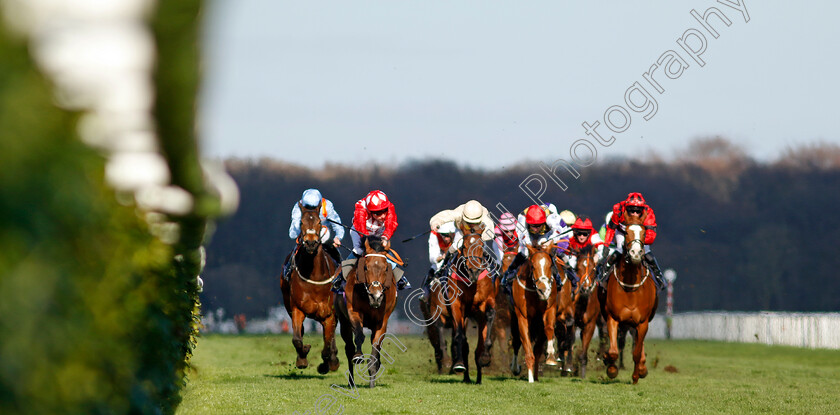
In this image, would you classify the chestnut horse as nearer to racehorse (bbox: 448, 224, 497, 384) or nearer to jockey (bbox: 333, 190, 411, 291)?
racehorse (bbox: 448, 224, 497, 384)

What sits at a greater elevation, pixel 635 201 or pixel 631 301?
pixel 635 201

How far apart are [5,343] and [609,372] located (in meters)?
11.6

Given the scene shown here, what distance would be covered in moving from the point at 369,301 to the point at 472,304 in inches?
71.8

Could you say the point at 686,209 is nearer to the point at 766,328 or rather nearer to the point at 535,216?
the point at 766,328

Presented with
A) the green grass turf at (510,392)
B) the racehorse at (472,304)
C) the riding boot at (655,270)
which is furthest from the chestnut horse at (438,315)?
the riding boot at (655,270)

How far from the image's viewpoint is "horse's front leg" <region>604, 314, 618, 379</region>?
1265cm

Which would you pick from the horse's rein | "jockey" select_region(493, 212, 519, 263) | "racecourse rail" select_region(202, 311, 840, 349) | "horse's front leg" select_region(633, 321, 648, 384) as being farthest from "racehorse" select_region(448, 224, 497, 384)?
"racecourse rail" select_region(202, 311, 840, 349)

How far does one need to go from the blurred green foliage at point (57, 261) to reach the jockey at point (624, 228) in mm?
9627

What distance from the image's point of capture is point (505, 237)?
1515 cm

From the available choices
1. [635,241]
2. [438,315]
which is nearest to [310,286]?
[438,315]

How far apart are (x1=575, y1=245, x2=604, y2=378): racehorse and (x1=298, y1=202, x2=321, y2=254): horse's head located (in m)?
4.42

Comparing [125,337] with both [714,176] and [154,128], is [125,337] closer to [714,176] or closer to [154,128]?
[154,128]

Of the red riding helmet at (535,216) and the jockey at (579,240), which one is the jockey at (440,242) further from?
the jockey at (579,240)

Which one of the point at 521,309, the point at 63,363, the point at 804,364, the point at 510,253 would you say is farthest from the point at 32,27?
the point at 804,364
